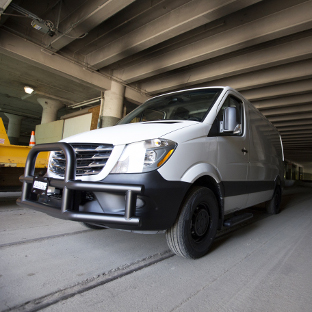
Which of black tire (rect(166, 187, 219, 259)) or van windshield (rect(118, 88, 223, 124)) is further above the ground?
van windshield (rect(118, 88, 223, 124))

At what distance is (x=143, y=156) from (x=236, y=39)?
693cm

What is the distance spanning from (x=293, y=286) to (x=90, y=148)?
87.0 inches

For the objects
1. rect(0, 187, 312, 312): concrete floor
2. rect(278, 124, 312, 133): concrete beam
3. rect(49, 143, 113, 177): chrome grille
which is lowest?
rect(0, 187, 312, 312): concrete floor

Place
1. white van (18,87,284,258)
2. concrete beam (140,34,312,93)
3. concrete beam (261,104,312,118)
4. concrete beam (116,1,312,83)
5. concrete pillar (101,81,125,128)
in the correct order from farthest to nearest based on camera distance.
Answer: concrete beam (261,104,312,118), concrete pillar (101,81,125,128), concrete beam (140,34,312,93), concrete beam (116,1,312,83), white van (18,87,284,258)

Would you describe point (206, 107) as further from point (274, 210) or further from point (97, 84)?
point (97, 84)

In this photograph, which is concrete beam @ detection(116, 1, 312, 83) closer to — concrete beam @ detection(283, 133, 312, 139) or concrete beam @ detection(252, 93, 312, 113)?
concrete beam @ detection(252, 93, 312, 113)

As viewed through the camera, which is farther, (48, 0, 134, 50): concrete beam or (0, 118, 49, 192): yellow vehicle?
(48, 0, 134, 50): concrete beam

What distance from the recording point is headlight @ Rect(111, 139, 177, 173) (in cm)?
197

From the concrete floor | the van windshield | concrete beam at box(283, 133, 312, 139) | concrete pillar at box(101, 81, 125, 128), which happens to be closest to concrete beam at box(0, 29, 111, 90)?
concrete pillar at box(101, 81, 125, 128)

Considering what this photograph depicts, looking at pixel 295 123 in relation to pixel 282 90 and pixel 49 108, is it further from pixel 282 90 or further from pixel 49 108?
pixel 49 108

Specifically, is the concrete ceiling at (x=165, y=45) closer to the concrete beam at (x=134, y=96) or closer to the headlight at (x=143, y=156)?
the concrete beam at (x=134, y=96)

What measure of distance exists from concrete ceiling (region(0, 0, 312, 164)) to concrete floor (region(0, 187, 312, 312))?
5.78m

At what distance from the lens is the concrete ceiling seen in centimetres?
635

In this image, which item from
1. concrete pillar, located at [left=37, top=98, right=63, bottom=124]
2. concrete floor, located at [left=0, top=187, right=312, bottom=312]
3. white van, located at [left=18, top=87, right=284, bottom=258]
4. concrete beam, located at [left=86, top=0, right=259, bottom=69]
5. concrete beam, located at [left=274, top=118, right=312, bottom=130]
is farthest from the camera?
concrete pillar, located at [left=37, top=98, right=63, bottom=124]
